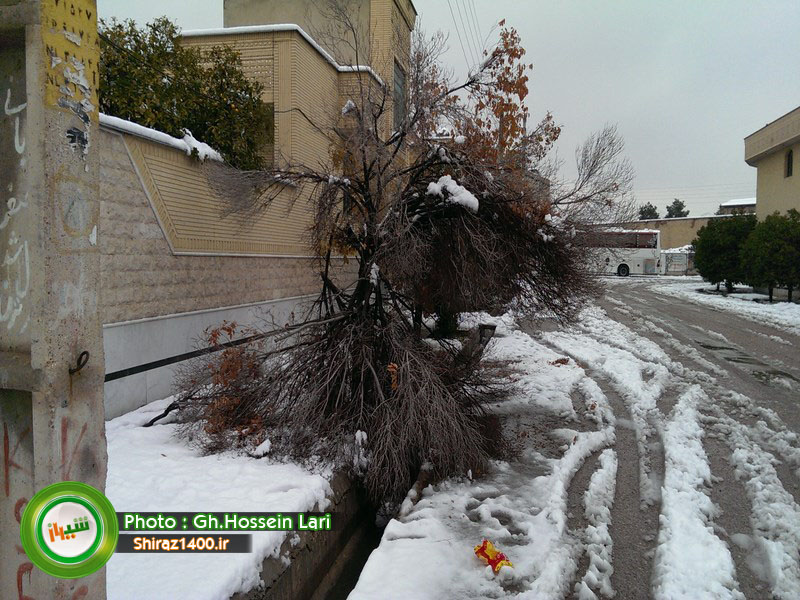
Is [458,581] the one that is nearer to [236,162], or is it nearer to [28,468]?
[28,468]

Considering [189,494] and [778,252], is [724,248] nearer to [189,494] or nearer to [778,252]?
[778,252]

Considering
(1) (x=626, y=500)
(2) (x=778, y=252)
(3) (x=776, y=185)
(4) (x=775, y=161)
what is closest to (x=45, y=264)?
(1) (x=626, y=500)

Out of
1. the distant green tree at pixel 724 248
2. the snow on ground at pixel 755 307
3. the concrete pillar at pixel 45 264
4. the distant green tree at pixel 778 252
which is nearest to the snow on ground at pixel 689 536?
the concrete pillar at pixel 45 264

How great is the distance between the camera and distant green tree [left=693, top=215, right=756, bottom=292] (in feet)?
82.5

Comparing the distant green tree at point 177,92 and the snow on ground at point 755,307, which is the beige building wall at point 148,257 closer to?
the distant green tree at point 177,92

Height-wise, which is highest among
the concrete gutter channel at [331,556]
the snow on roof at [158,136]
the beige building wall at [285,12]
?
the beige building wall at [285,12]

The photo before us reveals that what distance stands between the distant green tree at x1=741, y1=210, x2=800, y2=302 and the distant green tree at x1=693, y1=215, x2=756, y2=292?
136 inches

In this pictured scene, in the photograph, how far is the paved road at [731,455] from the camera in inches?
156

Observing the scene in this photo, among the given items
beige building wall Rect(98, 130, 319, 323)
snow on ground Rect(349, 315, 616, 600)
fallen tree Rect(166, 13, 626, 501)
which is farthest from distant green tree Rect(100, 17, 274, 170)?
snow on ground Rect(349, 315, 616, 600)

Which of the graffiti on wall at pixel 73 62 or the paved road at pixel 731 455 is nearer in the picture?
the graffiti on wall at pixel 73 62

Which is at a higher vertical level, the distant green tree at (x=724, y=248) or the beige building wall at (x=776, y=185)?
the beige building wall at (x=776, y=185)

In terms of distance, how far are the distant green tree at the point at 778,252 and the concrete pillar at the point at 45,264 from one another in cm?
2237

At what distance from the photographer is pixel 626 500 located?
16.6ft

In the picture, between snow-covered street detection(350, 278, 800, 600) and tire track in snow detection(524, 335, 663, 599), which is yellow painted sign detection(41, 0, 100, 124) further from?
tire track in snow detection(524, 335, 663, 599)
